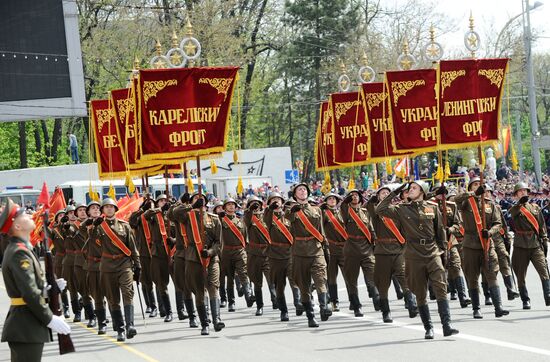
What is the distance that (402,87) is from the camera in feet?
A: 66.9

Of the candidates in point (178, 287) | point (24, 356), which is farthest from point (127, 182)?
point (24, 356)

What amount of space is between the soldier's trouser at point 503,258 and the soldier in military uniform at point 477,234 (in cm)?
66

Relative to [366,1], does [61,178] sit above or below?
below

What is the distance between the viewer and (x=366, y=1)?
57.5m

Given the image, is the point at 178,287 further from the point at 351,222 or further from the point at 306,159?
the point at 306,159

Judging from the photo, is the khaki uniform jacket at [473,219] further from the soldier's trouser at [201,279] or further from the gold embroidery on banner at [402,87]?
the gold embroidery on banner at [402,87]

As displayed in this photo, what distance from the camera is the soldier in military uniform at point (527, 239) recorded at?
16.2 metres

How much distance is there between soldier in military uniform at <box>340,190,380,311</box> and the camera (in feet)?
56.0

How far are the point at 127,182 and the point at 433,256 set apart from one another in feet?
22.1

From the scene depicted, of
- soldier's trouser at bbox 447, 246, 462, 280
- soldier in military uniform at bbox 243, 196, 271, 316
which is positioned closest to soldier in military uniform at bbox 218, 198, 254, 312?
soldier in military uniform at bbox 243, 196, 271, 316

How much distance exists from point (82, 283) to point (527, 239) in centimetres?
679

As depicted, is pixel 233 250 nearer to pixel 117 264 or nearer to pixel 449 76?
pixel 117 264

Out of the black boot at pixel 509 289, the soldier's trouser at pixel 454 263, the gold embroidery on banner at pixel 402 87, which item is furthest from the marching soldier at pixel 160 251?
the black boot at pixel 509 289

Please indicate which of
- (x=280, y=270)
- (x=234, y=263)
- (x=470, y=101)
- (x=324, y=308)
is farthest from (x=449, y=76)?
(x=234, y=263)
